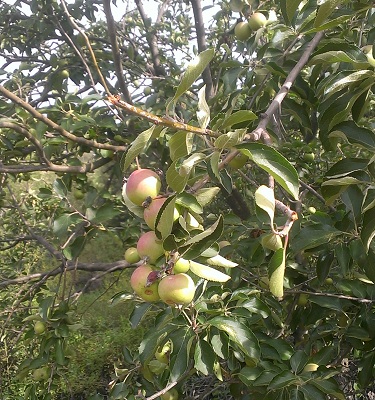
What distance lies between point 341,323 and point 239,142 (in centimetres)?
101

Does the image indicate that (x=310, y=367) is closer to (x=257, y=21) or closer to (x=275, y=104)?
(x=275, y=104)

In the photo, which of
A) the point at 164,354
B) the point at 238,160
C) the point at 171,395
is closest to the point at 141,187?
the point at 238,160

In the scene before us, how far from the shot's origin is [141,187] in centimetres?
69

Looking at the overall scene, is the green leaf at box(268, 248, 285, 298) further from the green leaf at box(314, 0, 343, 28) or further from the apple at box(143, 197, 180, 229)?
the green leaf at box(314, 0, 343, 28)

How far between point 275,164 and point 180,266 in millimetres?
210

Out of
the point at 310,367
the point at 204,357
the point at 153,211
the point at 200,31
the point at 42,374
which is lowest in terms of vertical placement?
the point at 42,374

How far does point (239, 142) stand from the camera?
66 centimetres

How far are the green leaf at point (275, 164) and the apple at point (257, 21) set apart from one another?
44.9 inches

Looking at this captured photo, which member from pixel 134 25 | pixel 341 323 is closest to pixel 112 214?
pixel 341 323

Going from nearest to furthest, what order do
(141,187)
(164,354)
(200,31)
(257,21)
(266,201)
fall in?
(266,201) → (141,187) → (164,354) → (257,21) → (200,31)

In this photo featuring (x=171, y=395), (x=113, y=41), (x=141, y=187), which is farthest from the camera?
(x=113, y=41)

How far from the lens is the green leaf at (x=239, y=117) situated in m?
0.71

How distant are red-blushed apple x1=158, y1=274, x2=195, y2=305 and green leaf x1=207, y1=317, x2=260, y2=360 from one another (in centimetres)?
29

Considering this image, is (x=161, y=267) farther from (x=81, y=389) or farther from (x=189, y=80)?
(x=81, y=389)
